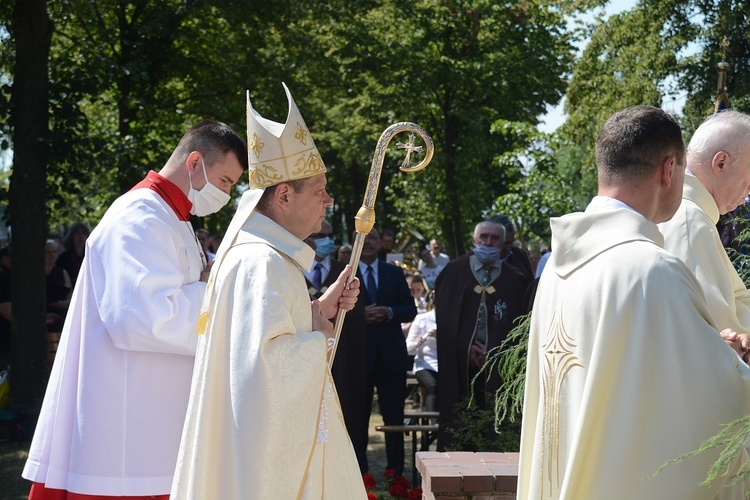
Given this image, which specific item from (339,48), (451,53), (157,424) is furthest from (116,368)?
(451,53)

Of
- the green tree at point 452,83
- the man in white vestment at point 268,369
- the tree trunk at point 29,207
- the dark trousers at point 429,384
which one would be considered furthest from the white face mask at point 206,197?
the green tree at point 452,83

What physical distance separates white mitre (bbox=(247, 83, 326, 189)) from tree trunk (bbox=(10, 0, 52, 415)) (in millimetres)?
7579

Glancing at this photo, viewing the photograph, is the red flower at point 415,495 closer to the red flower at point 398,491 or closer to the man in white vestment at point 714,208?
the red flower at point 398,491

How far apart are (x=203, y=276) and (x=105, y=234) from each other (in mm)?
479

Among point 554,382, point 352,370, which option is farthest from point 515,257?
point 554,382

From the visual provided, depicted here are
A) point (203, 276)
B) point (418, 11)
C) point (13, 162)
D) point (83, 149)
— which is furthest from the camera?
point (418, 11)

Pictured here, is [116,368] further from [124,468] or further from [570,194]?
[570,194]

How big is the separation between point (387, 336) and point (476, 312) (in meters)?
1.01

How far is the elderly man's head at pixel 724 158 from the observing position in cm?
372

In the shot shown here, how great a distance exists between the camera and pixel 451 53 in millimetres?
24469

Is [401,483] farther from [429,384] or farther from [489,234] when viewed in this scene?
[429,384]

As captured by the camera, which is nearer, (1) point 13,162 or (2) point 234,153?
(2) point 234,153

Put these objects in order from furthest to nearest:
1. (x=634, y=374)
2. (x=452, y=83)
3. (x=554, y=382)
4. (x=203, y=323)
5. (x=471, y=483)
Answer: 1. (x=452, y=83)
2. (x=471, y=483)
3. (x=203, y=323)
4. (x=554, y=382)
5. (x=634, y=374)

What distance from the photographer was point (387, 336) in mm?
9430
